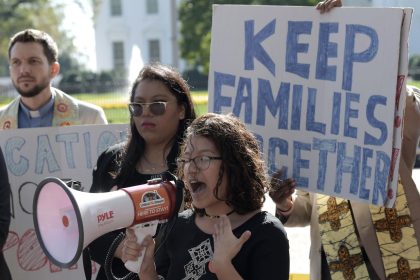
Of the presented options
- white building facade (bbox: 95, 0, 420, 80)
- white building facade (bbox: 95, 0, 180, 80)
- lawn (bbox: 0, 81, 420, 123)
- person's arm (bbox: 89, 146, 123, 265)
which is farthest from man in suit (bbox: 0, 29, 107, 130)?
white building facade (bbox: 95, 0, 180, 80)

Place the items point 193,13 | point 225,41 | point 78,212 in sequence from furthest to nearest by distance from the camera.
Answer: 1. point 193,13
2. point 225,41
3. point 78,212

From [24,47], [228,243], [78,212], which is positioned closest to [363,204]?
[228,243]

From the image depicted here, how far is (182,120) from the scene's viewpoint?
3.29 meters

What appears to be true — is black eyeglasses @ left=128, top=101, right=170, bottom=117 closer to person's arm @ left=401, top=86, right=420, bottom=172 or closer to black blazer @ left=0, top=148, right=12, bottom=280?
black blazer @ left=0, top=148, right=12, bottom=280

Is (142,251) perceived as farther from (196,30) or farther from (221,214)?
(196,30)

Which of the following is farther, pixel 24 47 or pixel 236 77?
pixel 24 47

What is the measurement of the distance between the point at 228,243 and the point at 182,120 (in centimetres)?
111

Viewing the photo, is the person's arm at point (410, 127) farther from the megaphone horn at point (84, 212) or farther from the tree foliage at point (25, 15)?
the tree foliage at point (25, 15)

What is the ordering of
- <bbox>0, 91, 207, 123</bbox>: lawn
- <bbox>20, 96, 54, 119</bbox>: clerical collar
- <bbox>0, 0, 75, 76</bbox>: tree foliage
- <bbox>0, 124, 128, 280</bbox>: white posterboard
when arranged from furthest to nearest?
<bbox>0, 0, 75, 76</bbox>: tree foliage
<bbox>0, 91, 207, 123</bbox>: lawn
<bbox>20, 96, 54, 119</bbox>: clerical collar
<bbox>0, 124, 128, 280</bbox>: white posterboard

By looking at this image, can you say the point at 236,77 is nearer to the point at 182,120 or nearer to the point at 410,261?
the point at 182,120

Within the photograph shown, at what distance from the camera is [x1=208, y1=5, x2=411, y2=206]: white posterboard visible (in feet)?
9.00

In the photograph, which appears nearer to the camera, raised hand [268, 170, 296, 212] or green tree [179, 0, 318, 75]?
raised hand [268, 170, 296, 212]

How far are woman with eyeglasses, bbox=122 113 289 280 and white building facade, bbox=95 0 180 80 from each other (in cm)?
5859

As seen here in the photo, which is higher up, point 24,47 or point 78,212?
point 24,47
